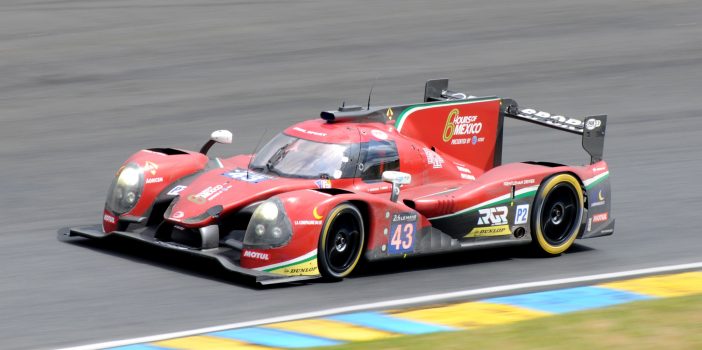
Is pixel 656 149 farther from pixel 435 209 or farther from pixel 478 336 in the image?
pixel 478 336

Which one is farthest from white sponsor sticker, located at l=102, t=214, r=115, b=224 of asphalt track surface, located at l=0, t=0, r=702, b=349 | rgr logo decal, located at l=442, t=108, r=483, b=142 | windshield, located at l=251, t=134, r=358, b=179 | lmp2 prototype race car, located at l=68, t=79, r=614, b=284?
rgr logo decal, located at l=442, t=108, r=483, b=142

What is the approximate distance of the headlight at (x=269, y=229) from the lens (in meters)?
11.0

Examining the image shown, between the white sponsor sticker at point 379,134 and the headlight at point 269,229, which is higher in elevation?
the white sponsor sticker at point 379,134

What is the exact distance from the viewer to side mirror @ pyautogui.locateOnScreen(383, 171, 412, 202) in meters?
11.6

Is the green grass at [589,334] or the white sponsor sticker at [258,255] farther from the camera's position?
the white sponsor sticker at [258,255]

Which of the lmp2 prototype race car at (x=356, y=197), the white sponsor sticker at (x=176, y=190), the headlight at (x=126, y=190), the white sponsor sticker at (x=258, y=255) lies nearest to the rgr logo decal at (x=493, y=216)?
→ the lmp2 prototype race car at (x=356, y=197)

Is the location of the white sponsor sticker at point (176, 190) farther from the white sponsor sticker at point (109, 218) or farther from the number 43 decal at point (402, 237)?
the number 43 decal at point (402, 237)

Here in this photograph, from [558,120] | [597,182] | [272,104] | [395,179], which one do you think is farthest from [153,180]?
[272,104]

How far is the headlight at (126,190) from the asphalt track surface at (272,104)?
41cm

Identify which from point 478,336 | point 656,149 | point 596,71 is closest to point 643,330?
point 478,336

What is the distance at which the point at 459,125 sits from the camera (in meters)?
13.8

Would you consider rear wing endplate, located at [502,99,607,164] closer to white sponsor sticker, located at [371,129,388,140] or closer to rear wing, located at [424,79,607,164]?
rear wing, located at [424,79,607,164]

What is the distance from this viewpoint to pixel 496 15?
84.2 feet

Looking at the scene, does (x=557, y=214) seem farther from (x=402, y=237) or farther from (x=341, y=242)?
(x=341, y=242)
